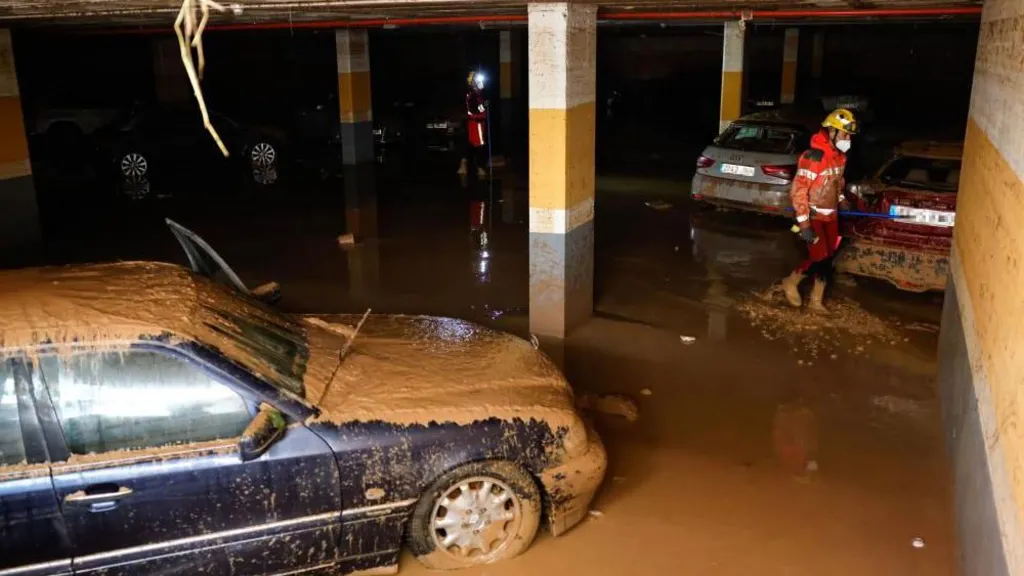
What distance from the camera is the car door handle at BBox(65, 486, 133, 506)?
3.47m

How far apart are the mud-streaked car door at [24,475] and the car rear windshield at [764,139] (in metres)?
9.54

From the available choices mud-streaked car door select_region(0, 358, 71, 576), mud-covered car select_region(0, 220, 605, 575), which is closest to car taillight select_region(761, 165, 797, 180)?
mud-covered car select_region(0, 220, 605, 575)

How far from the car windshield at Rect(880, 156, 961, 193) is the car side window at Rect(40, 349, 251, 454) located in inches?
282

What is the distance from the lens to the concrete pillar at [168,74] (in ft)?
65.3

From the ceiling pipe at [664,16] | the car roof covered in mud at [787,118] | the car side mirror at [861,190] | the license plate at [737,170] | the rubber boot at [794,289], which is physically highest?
the ceiling pipe at [664,16]

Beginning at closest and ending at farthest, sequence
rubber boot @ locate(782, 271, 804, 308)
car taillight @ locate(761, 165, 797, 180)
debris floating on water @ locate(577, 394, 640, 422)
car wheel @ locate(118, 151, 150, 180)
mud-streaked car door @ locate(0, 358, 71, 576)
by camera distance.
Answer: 1. mud-streaked car door @ locate(0, 358, 71, 576)
2. debris floating on water @ locate(577, 394, 640, 422)
3. rubber boot @ locate(782, 271, 804, 308)
4. car taillight @ locate(761, 165, 797, 180)
5. car wheel @ locate(118, 151, 150, 180)

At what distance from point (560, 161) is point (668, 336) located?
6.09 ft

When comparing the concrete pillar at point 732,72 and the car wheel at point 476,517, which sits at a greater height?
the concrete pillar at point 732,72

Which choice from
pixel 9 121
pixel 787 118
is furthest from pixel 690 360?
pixel 9 121

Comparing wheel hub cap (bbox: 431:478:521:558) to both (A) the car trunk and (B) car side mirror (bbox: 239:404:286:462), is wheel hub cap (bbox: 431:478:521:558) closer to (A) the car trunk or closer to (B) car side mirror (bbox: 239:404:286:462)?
(B) car side mirror (bbox: 239:404:286:462)

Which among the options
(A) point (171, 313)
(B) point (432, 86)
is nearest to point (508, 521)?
(A) point (171, 313)

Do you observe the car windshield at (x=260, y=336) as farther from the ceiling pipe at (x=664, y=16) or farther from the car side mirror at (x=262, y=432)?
the ceiling pipe at (x=664, y=16)

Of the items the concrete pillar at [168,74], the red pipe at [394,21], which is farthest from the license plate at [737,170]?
the concrete pillar at [168,74]

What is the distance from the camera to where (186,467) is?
3602mm
